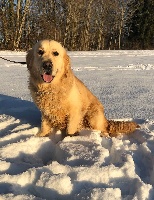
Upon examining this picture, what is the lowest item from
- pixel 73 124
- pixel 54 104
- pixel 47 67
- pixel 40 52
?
pixel 73 124

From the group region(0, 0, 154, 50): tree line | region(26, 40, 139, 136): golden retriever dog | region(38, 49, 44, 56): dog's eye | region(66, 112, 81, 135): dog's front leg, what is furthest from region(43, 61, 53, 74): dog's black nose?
region(0, 0, 154, 50): tree line

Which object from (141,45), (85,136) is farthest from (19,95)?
(141,45)

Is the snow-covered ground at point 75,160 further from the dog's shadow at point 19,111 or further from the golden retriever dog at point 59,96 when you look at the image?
the golden retriever dog at point 59,96

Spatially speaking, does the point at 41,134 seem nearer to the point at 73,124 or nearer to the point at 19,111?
the point at 73,124

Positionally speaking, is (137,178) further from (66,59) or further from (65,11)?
(65,11)

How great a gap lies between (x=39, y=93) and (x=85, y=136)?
2.03ft

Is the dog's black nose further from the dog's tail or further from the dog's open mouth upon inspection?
the dog's tail

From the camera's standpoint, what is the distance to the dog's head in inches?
108

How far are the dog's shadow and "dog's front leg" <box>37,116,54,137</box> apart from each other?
0.24m

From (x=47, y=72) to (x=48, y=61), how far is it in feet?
0.35

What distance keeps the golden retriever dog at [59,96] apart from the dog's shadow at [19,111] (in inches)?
16.1

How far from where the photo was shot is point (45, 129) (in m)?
2.96

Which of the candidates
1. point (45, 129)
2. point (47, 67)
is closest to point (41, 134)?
point (45, 129)

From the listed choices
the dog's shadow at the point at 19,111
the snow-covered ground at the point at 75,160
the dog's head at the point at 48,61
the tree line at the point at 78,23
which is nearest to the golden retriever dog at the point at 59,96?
the dog's head at the point at 48,61
